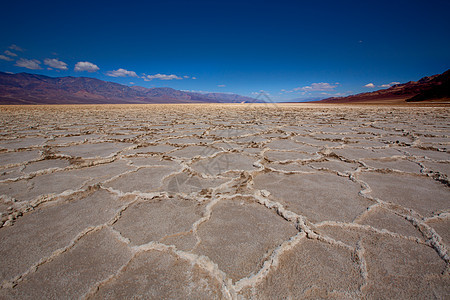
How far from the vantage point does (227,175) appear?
1.58m

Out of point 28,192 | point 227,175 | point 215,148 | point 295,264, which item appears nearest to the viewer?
point 295,264

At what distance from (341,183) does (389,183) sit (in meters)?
0.34

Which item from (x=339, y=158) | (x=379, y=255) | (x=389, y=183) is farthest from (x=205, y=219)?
(x=339, y=158)

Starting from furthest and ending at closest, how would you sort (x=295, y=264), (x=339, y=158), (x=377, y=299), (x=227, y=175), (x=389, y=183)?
(x=339, y=158) → (x=227, y=175) → (x=389, y=183) → (x=295, y=264) → (x=377, y=299)

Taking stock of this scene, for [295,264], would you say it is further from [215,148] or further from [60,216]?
[215,148]

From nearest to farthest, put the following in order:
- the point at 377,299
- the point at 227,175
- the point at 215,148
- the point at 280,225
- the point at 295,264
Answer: the point at 377,299, the point at 295,264, the point at 280,225, the point at 227,175, the point at 215,148

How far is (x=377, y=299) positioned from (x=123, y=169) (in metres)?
1.77

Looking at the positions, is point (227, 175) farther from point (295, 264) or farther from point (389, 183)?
point (389, 183)

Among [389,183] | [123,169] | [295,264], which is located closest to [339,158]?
[389,183]

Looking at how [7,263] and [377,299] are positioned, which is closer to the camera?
[377,299]

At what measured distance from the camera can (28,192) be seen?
50.3 inches

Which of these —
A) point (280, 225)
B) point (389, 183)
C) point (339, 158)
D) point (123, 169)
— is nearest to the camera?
point (280, 225)

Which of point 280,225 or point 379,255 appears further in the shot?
point 280,225

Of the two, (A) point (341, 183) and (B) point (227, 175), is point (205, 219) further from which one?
(A) point (341, 183)
